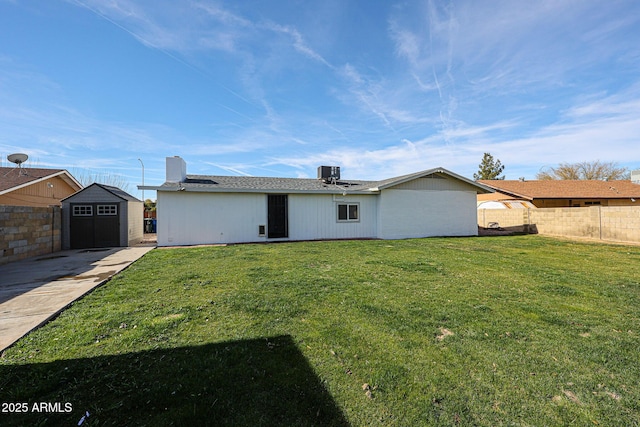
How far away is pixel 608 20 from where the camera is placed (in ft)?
28.3

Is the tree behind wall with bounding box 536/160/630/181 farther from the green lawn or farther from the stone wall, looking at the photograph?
the green lawn

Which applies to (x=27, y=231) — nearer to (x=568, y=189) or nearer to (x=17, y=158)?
(x=17, y=158)

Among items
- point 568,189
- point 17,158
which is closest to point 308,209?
point 17,158

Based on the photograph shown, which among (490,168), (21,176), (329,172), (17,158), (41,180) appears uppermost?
(490,168)

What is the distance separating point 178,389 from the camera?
6.68ft

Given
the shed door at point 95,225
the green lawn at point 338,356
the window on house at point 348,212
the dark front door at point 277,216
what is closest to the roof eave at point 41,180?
the shed door at point 95,225

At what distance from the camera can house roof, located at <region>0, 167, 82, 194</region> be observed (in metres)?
11.7

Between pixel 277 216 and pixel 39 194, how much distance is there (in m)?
12.7

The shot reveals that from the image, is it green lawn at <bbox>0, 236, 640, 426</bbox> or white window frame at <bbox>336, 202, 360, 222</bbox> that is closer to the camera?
green lawn at <bbox>0, 236, 640, 426</bbox>

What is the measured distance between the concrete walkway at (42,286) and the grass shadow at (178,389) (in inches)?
46.1

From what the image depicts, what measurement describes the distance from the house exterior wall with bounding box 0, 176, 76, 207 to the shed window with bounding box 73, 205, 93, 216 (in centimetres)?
381

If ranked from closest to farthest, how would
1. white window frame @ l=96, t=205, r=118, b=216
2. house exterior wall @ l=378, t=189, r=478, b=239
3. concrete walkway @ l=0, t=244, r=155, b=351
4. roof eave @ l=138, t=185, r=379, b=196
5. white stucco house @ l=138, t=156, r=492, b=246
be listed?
1. concrete walkway @ l=0, t=244, r=155, b=351
2. roof eave @ l=138, t=185, r=379, b=196
3. white window frame @ l=96, t=205, r=118, b=216
4. white stucco house @ l=138, t=156, r=492, b=246
5. house exterior wall @ l=378, t=189, r=478, b=239

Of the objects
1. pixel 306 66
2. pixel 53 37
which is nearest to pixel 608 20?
pixel 306 66

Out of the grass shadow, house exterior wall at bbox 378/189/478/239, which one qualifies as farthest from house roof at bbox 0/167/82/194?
house exterior wall at bbox 378/189/478/239
